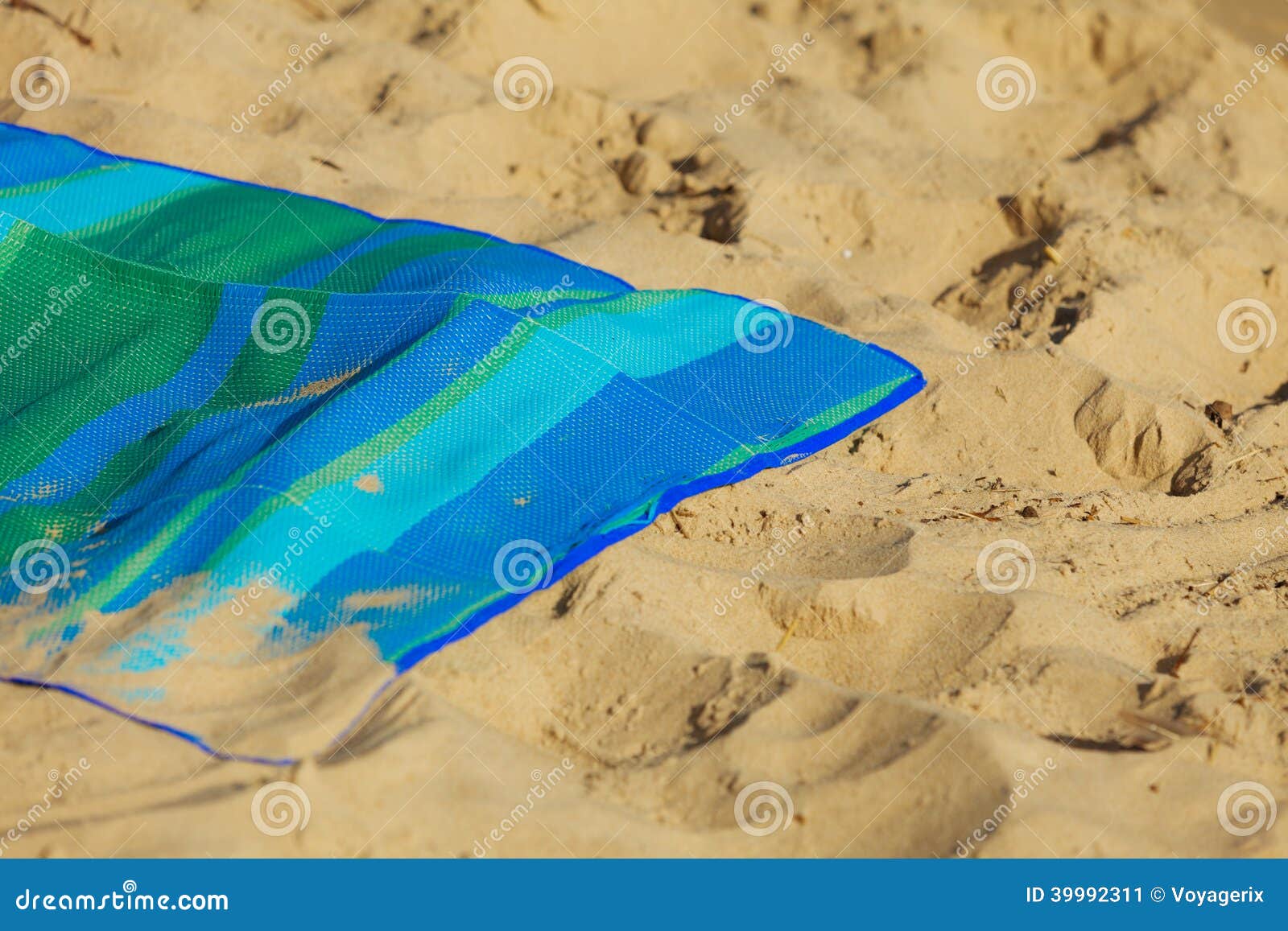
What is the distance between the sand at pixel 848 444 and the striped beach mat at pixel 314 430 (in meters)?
0.09

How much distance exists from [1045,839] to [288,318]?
1.78m

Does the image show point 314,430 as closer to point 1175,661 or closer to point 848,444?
point 848,444

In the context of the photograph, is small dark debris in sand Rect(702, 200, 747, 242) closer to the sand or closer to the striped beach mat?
the sand

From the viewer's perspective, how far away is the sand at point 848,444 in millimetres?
1853

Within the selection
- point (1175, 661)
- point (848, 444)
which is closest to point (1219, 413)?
point (848, 444)

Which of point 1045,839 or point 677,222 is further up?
point 677,222

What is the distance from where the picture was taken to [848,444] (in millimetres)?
2852

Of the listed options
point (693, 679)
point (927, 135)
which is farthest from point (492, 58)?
point (693, 679)

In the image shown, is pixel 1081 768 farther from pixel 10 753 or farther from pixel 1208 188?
pixel 1208 188

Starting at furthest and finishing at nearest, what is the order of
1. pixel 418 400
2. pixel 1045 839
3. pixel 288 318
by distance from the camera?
pixel 288 318
pixel 418 400
pixel 1045 839

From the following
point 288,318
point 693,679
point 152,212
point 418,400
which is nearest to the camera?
point 693,679

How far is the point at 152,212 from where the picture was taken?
126 inches

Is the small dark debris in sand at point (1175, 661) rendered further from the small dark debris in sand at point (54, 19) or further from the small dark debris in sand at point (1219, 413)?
the small dark debris in sand at point (54, 19)

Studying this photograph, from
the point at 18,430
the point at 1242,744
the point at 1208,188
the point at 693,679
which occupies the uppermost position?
the point at 1208,188
